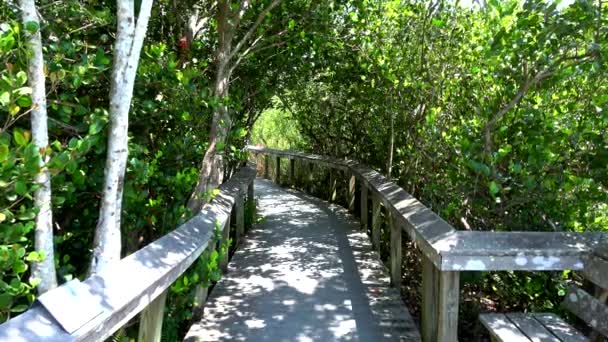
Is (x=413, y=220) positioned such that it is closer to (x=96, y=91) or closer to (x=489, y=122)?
(x=489, y=122)

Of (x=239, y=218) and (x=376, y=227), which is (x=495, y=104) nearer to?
(x=376, y=227)

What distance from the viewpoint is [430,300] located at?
322 centimetres

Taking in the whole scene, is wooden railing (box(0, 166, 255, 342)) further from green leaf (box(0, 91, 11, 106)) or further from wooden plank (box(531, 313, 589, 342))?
wooden plank (box(531, 313, 589, 342))

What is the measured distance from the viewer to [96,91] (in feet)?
10.1

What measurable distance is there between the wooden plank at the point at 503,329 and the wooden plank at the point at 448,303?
0.56 feet

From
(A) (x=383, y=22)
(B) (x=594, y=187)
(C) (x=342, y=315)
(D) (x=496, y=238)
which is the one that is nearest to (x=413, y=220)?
(D) (x=496, y=238)

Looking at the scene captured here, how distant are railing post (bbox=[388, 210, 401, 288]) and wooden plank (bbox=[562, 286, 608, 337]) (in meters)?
1.58

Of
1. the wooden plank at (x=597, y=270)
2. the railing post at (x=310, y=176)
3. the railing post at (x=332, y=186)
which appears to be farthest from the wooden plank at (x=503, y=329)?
the railing post at (x=310, y=176)

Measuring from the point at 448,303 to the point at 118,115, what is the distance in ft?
6.57

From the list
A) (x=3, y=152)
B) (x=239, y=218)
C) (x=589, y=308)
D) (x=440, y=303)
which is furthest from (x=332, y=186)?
(x=3, y=152)

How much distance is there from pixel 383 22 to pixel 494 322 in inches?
148

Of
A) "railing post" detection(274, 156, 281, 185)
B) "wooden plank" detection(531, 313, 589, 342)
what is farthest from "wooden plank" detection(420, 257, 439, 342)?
"railing post" detection(274, 156, 281, 185)

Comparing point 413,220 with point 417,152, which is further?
point 417,152

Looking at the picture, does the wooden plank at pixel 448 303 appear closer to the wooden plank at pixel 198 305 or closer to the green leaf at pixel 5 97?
the wooden plank at pixel 198 305
